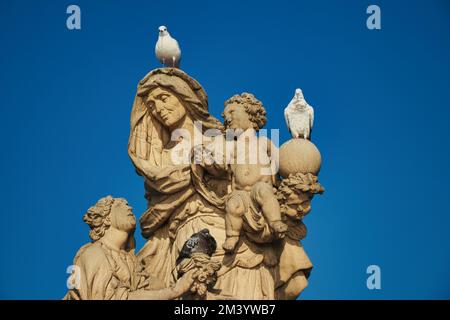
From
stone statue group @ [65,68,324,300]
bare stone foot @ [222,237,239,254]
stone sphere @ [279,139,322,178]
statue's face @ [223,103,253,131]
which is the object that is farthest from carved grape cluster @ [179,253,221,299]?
statue's face @ [223,103,253,131]

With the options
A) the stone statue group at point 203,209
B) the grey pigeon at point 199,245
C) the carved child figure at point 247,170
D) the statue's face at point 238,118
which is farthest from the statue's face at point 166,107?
the grey pigeon at point 199,245

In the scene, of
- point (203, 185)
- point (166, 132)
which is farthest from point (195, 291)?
point (166, 132)

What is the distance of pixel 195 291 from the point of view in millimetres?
14750

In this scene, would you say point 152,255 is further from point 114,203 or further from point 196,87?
point 196,87

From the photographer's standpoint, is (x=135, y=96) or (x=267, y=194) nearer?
(x=267, y=194)

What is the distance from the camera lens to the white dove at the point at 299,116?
1592 cm

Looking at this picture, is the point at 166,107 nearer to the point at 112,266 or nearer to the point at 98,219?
the point at 98,219

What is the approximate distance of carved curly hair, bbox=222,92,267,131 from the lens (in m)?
16.0

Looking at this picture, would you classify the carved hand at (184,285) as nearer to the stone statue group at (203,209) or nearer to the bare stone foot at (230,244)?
the stone statue group at (203,209)

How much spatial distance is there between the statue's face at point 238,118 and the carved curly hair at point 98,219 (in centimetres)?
206

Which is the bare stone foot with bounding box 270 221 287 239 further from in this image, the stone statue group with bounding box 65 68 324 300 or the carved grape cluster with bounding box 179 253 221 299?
the carved grape cluster with bounding box 179 253 221 299

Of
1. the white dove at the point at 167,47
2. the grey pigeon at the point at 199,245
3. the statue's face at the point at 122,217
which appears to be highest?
the white dove at the point at 167,47

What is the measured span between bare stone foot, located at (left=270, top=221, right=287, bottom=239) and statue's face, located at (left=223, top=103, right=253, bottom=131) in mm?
1681
